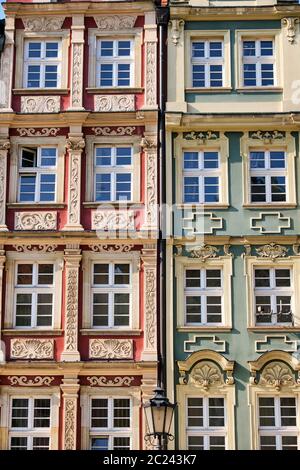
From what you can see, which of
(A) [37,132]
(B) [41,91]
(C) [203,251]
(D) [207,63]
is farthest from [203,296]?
(B) [41,91]

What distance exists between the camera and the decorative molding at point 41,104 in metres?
24.7

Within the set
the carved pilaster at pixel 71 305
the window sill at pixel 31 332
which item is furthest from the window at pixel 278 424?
the window sill at pixel 31 332

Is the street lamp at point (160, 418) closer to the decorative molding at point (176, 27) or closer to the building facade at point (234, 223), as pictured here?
the building facade at point (234, 223)

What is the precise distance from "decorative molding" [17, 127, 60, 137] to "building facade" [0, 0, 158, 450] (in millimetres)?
29

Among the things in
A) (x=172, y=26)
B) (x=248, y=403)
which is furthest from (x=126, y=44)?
(x=248, y=403)

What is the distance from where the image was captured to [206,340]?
2286 centimetres

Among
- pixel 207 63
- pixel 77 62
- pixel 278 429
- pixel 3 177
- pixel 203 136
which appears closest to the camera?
pixel 278 429

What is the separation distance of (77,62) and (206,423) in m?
9.94

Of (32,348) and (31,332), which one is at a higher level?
(31,332)

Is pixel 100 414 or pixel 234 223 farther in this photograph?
pixel 234 223

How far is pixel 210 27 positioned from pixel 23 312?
29.6 feet

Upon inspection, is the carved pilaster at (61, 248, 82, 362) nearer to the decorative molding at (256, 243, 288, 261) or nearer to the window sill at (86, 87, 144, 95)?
the window sill at (86, 87, 144, 95)

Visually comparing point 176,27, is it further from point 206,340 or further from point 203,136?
point 206,340

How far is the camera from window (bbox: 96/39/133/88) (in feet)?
81.9
